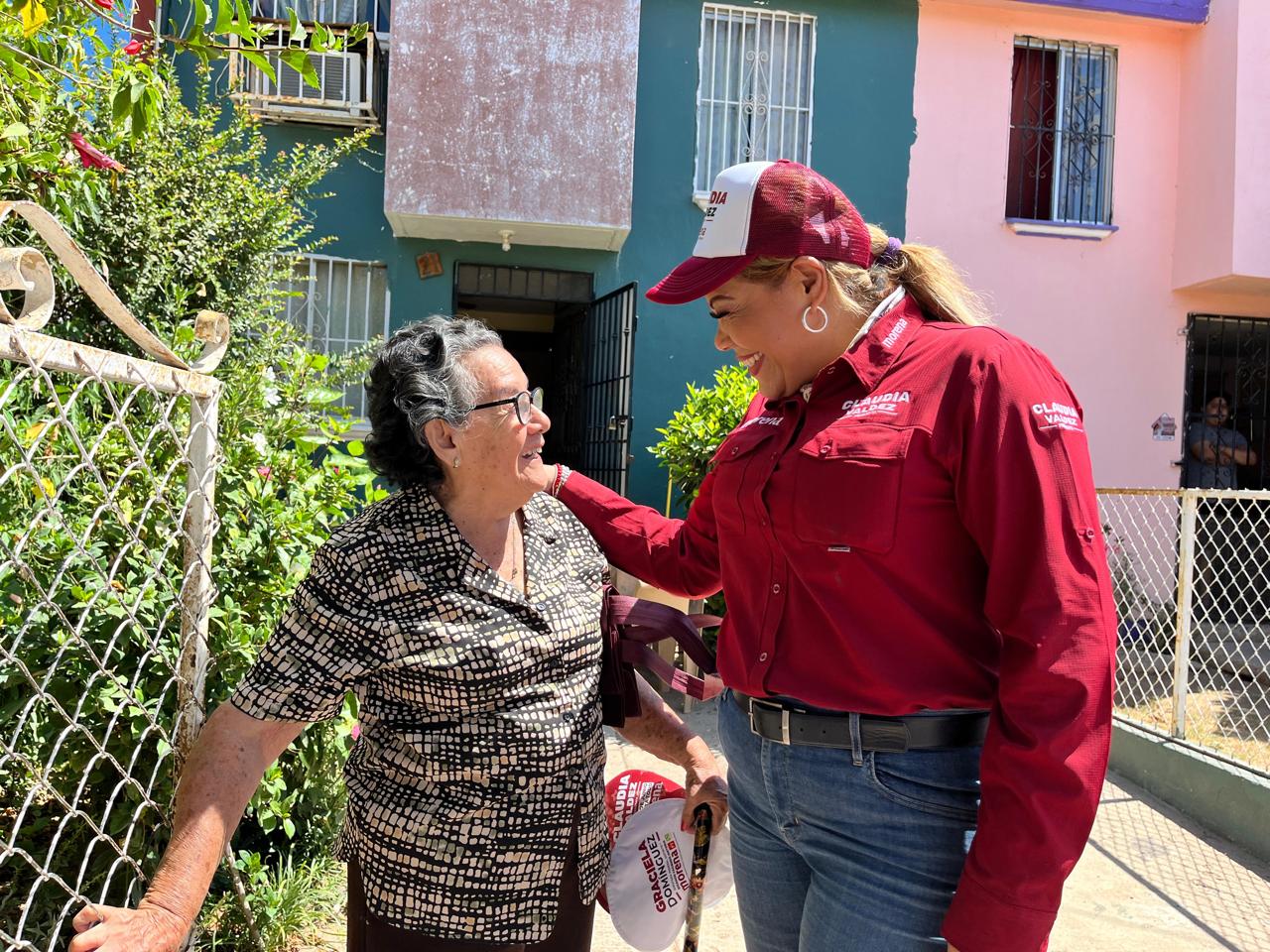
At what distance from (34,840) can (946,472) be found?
9.79ft

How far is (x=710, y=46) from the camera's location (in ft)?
26.4

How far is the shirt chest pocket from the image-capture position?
1.44m

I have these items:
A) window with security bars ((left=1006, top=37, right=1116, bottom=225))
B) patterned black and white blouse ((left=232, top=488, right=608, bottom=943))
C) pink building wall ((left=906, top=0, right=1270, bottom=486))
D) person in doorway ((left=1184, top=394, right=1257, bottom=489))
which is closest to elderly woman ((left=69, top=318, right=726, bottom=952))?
patterned black and white blouse ((left=232, top=488, right=608, bottom=943))

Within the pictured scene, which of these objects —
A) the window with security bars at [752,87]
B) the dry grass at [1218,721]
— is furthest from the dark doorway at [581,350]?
the dry grass at [1218,721]

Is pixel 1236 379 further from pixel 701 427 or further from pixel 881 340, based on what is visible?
pixel 881 340

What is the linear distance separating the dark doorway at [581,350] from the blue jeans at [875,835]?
18.0 ft

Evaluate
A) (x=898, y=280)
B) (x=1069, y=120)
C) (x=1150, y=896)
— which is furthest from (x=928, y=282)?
(x=1069, y=120)

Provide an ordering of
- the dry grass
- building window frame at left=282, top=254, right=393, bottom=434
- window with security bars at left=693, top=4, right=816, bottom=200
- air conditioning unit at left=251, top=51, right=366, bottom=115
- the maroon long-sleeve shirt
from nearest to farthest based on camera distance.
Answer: the maroon long-sleeve shirt, the dry grass, air conditioning unit at left=251, top=51, right=366, bottom=115, building window frame at left=282, top=254, right=393, bottom=434, window with security bars at left=693, top=4, right=816, bottom=200

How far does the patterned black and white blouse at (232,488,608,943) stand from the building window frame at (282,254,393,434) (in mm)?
6100

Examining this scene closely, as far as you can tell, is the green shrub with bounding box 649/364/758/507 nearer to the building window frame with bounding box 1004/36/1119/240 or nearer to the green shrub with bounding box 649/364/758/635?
the green shrub with bounding box 649/364/758/635

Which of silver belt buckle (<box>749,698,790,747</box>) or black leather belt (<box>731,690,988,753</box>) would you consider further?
silver belt buckle (<box>749,698,790,747</box>)

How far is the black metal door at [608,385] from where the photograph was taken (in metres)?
7.06

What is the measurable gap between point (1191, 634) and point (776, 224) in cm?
477

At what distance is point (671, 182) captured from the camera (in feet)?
26.2
